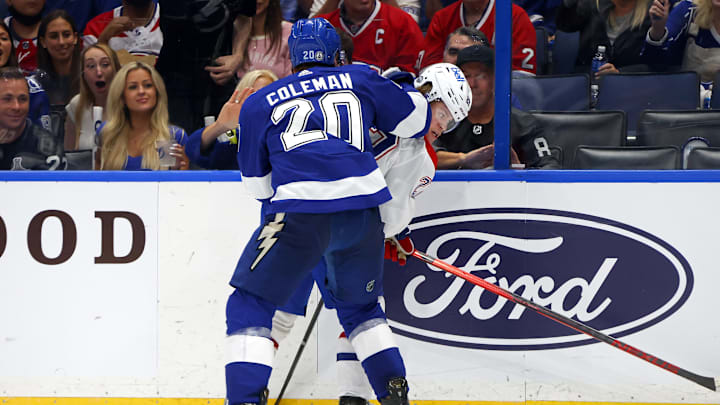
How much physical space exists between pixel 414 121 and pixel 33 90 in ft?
5.04

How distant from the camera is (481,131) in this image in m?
2.78

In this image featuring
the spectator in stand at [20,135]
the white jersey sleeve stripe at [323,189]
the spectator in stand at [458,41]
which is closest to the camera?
the white jersey sleeve stripe at [323,189]

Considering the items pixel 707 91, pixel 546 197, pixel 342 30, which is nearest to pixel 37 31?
pixel 342 30

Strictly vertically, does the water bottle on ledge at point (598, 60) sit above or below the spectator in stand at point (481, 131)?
above

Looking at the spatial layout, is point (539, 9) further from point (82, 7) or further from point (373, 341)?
point (82, 7)

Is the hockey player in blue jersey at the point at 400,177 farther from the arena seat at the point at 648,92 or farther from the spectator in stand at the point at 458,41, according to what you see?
the arena seat at the point at 648,92

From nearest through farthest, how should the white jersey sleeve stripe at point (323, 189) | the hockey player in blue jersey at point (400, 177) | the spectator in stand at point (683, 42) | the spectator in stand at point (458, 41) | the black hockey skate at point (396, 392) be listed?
the white jersey sleeve stripe at point (323, 189) < the black hockey skate at point (396, 392) < the hockey player in blue jersey at point (400, 177) < the spectator in stand at point (683, 42) < the spectator in stand at point (458, 41)

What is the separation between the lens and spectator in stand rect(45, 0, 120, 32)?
2.96 meters

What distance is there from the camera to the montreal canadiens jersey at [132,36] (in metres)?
2.96

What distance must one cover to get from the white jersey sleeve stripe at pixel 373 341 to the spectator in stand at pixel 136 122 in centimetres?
103

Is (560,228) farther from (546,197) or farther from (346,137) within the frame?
(346,137)

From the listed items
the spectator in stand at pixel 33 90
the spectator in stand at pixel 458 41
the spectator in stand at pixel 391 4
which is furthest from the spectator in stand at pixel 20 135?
the spectator in stand at pixel 458 41

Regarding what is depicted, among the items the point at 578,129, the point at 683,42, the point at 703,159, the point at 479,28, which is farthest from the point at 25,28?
the point at 703,159

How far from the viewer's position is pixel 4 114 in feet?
9.73
